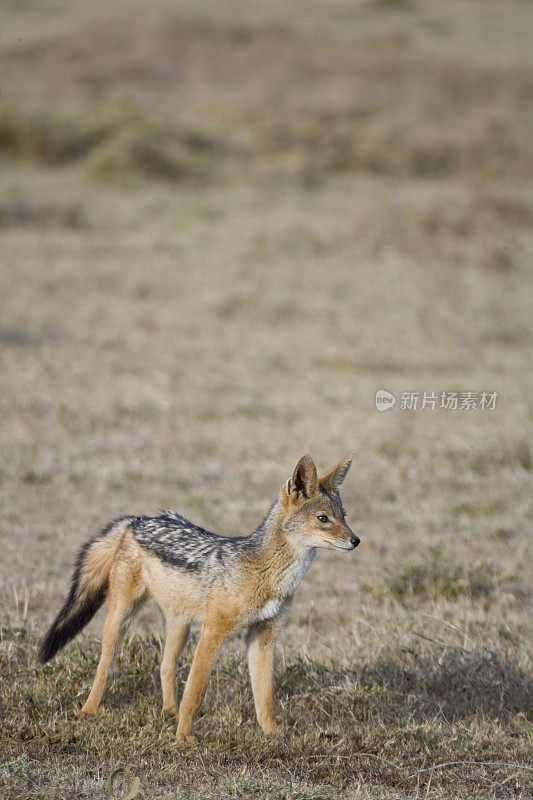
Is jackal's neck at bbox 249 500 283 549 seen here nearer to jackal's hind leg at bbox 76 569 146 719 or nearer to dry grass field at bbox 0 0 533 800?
jackal's hind leg at bbox 76 569 146 719

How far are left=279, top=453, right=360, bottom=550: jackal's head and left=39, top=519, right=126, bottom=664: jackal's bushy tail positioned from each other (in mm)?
867

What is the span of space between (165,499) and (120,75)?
2885cm

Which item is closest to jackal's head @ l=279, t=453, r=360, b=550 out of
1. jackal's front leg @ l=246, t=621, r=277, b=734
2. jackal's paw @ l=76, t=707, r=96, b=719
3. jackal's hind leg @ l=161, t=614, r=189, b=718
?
jackal's front leg @ l=246, t=621, r=277, b=734

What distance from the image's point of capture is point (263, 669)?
409 centimetres

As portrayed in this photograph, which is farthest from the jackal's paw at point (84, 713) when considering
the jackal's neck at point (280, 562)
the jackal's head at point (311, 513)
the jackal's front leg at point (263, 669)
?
the jackal's head at point (311, 513)

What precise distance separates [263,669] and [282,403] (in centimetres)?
617

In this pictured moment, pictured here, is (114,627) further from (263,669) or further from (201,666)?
(263,669)

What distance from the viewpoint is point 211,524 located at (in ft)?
23.4

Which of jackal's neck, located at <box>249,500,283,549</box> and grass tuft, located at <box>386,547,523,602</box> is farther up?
jackal's neck, located at <box>249,500,283,549</box>

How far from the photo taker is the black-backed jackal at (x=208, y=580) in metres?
Answer: 3.98

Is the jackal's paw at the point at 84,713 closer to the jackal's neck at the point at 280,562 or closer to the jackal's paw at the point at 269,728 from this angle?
the jackal's paw at the point at 269,728

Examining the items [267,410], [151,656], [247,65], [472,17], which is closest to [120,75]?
[247,65]

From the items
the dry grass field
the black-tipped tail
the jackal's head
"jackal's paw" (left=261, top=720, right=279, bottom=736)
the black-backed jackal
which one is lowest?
the dry grass field

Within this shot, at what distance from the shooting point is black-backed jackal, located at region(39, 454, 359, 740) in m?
3.98
